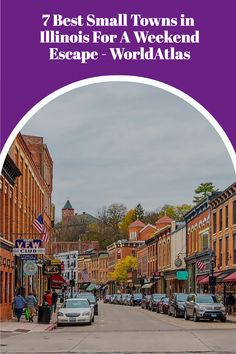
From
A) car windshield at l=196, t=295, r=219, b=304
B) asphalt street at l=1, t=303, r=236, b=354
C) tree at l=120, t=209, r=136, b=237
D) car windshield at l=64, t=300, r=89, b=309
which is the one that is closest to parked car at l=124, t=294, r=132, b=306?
car windshield at l=196, t=295, r=219, b=304

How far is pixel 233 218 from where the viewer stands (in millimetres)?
51344

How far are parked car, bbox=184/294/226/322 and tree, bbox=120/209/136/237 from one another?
12281 centimetres

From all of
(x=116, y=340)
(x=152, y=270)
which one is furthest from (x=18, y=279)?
(x=152, y=270)

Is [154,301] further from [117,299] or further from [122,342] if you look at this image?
[117,299]

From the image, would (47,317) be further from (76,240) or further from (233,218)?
(76,240)

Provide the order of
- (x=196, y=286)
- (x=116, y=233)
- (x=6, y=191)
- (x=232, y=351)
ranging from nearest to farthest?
1. (x=232, y=351)
2. (x=6, y=191)
3. (x=196, y=286)
4. (x=116, y=233)

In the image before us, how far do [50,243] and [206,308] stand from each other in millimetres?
41281

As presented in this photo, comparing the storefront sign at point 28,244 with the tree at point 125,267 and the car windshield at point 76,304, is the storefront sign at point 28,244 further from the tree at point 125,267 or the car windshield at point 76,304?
the tree at point 125,267

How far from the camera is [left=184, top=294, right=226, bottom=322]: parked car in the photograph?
127 feet

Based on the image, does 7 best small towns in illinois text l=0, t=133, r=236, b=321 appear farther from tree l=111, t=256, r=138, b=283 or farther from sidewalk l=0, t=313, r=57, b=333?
tree l=111, t=256, r=138, b=283

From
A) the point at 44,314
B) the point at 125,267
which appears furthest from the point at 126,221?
the point at 44,314

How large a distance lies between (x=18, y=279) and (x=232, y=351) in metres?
27.0

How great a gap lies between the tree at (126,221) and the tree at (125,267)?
34.0 meters

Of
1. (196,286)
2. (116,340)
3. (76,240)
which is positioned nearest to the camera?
(116,340)
